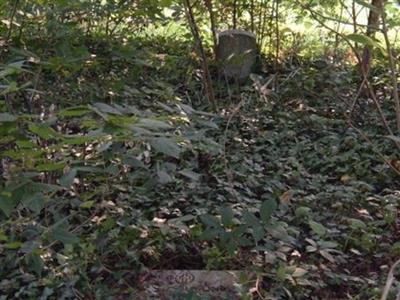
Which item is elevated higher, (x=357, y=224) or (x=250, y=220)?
(x=250, y=220)

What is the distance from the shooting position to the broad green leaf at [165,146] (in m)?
1.30

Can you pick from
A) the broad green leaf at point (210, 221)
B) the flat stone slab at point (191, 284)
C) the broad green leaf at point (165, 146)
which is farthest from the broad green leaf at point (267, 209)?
the broad green leaf at point (165, 146)

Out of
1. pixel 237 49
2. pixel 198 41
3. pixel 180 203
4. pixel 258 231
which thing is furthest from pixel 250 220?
pixel 237 49

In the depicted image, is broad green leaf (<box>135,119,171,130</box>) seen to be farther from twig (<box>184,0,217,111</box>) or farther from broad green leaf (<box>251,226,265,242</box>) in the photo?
twig (<box>184,0,217,111</box>)

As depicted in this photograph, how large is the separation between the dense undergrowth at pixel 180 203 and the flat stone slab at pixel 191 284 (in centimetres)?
6

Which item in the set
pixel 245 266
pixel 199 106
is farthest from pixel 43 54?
pixel 199 106

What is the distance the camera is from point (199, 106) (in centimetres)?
483

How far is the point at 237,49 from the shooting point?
5660 mm

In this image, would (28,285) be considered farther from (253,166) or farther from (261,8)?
(261,8)

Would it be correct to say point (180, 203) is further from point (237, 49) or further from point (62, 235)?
point (237, 49)

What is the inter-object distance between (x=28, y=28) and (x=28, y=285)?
151cm

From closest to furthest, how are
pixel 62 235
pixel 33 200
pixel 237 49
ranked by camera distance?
pixel 33 200 < pixel 62 235 < pixel 237 49

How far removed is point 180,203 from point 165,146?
2.14 metres

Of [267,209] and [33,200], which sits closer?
[33,200]
